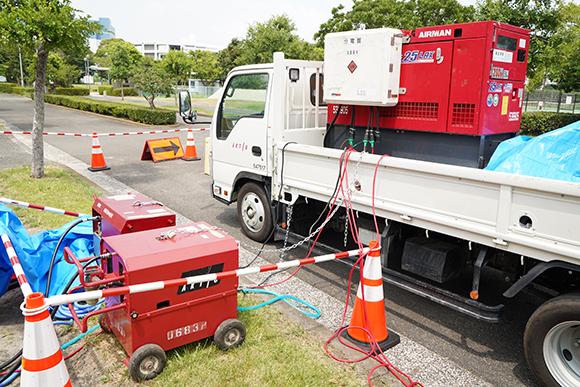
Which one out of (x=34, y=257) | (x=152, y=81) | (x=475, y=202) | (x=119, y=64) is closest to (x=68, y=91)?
(x=119, y=64)

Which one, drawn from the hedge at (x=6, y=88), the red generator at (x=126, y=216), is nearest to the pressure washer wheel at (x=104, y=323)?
the red generator at (x=126, y=216)

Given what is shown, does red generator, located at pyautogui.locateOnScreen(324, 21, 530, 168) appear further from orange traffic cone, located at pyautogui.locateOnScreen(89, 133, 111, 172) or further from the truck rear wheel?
orange traffic cone, located at pyautogui.locateOnScreen(89, 133, 111, 172)

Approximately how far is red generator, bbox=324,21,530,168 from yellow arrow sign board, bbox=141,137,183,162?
8.68 metres

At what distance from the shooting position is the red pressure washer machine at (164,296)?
3.21 m

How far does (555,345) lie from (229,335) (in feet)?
8.12

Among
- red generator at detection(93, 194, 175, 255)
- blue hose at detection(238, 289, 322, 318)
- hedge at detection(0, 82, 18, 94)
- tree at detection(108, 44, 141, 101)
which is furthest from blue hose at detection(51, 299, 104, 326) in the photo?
hedge at detection(0, 82, 18, 94)

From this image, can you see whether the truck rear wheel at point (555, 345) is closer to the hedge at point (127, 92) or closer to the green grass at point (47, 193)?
the green grass at point (47, 193)

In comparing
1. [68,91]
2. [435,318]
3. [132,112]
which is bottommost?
[435,318]

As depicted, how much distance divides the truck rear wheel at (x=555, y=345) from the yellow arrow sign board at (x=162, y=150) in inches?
442

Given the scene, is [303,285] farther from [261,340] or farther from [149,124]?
[149,124]

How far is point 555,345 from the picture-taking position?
10.7 feet

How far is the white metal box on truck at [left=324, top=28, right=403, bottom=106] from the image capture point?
471 cm

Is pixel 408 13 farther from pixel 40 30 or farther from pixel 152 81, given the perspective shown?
pixel 40 30

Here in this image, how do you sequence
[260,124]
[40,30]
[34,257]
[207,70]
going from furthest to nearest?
[207,70]
[40,30]
[260,124]
[34,257]
